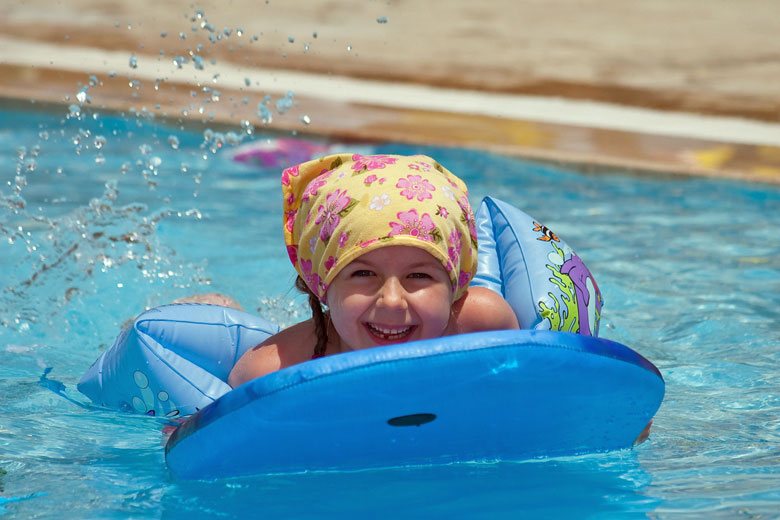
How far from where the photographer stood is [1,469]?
2.98 m

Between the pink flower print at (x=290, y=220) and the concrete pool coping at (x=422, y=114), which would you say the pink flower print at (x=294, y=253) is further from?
the concrete pool coping at (x=422, y=114)

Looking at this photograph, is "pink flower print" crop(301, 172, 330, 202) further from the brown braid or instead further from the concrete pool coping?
the concrete pool coping

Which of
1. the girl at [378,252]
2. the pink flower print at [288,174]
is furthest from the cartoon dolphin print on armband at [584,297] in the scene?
the pink flower print at [288,174]

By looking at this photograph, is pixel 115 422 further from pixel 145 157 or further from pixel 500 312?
pixel 145 157

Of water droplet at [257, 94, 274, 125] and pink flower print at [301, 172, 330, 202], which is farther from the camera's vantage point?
water droplet at [257, 94, 274, 125]

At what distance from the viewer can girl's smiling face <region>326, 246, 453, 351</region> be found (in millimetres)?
2824

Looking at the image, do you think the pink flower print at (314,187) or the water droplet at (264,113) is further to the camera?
the water droplet at (264,113)

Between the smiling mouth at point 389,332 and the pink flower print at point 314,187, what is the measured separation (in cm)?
44

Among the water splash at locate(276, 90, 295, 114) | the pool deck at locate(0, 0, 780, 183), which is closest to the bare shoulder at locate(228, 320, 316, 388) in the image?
the pool deck at locate(0, 0, 780, 183)

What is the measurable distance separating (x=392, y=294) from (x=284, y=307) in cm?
210

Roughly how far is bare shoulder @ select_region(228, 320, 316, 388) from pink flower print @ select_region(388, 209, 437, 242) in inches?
21.8

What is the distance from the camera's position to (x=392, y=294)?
279 centimetres

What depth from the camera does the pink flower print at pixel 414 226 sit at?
2.82 metres

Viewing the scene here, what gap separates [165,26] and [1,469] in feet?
24.8
